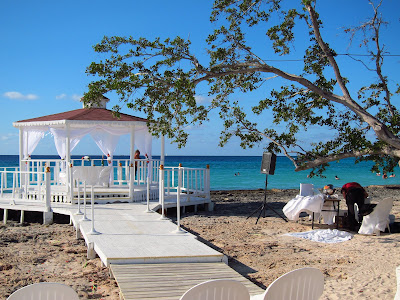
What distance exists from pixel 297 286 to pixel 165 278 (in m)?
2.33

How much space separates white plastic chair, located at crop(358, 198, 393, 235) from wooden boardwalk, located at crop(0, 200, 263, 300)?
4.16 metres

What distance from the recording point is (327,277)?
6.11m

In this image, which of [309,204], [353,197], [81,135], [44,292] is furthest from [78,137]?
[44,292]

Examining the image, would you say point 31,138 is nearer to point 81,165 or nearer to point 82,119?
point 81,165

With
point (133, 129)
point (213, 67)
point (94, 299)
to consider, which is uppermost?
point (213, 67)

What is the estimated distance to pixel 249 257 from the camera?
737cm

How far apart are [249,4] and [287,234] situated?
5.11m

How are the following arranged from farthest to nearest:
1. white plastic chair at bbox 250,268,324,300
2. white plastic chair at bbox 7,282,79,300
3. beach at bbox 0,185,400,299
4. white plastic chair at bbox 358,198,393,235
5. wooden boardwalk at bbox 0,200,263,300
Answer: white plastic chair at bbox 358,198,393,235 → beach at bbox 0,185,400,299 → wooden boardwalk at bbox 0,200,263,300 → white plastic chair at bbox 250,268,324,300 → white plastic chair at bbox 7,282,79,300

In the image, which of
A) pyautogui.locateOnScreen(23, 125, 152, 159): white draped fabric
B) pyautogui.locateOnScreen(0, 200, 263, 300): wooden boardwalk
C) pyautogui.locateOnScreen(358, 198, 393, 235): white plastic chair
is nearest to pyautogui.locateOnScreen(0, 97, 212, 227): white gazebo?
pyautogui.locateOnScreen(23, 125, 152, 159): white draped fabric

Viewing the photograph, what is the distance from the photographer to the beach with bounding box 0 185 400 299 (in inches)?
228

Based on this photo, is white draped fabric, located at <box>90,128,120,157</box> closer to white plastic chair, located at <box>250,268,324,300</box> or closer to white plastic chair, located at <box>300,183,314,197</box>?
white plastic chair, located at <box>300,183,314,197</box>

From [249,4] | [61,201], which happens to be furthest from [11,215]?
[249,4]

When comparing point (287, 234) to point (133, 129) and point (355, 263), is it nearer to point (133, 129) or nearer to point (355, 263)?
point (355, 263)

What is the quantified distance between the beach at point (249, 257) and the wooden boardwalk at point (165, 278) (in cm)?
37
